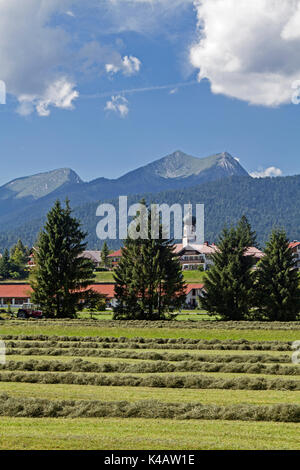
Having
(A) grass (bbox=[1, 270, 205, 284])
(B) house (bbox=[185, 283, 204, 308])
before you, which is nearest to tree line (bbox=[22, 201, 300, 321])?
(B) house (bbox=[185, 283, 204, 308])

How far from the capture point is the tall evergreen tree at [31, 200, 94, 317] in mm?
55281

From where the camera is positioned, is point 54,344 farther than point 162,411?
Yes

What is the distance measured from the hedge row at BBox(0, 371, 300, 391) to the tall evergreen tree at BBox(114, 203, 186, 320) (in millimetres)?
36893

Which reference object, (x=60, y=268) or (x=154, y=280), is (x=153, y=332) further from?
(x=60, y=268)

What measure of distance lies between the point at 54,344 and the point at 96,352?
4946 mm

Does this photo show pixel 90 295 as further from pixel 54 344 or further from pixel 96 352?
pixel 96 352

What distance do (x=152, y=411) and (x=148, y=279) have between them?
4357 cm

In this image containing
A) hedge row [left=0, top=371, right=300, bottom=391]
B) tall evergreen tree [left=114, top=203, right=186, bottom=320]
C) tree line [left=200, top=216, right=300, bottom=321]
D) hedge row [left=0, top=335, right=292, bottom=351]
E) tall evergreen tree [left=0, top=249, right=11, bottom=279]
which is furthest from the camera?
tall evergreen tree [left=0, top=249, right=11, bottom=279]

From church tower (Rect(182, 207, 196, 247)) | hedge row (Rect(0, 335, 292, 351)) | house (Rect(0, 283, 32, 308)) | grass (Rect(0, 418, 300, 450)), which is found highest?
church tower (Rect(182, 207, 196, 247))

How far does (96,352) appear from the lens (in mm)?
26969

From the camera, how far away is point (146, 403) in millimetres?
13273

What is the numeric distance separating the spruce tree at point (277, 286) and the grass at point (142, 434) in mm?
43584

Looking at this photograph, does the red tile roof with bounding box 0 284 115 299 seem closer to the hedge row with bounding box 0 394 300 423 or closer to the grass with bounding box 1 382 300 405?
the grass with bounding box 1 382 300 405
